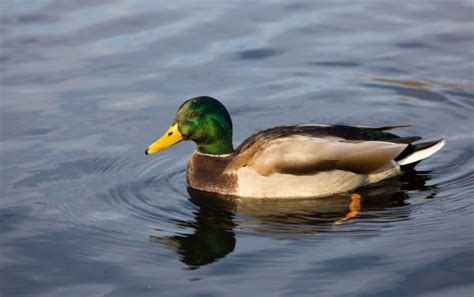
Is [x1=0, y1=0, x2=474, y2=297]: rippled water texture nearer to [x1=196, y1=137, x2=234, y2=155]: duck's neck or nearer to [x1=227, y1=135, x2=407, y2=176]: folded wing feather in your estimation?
[x1=227, y1=135, x2=407, y2=176]: folded wing feather

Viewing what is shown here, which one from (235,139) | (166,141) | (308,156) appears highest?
(166,141)

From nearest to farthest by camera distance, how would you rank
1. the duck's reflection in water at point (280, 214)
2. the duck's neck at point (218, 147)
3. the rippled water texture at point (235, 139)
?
the rippled water texture at point (235, 139)
the duck's reflection in water at point (280, 214)
the duck's neck at point (218, 147)

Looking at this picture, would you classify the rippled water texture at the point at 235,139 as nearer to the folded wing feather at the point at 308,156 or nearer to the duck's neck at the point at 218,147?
the folded wing feather at the point at 308,156

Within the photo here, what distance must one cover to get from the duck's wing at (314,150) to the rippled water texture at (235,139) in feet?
0.96

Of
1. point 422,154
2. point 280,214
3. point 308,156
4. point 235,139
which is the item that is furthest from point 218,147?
point 422,154

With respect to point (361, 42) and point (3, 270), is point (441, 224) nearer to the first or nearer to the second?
point (3, 270)

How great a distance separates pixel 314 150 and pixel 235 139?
144 cm

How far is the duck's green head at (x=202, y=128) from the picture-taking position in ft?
30.9

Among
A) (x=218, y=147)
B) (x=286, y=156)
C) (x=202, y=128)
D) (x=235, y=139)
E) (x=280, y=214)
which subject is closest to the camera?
(x=280, y=214)

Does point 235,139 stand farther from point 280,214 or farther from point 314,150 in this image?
point 280,214

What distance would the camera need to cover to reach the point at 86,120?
1073 cm

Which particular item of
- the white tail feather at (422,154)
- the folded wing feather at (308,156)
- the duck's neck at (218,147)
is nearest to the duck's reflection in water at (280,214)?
the white tail feather at (422,154)

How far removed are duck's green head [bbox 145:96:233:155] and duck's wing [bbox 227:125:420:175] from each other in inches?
10.8

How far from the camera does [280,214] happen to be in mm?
8742
